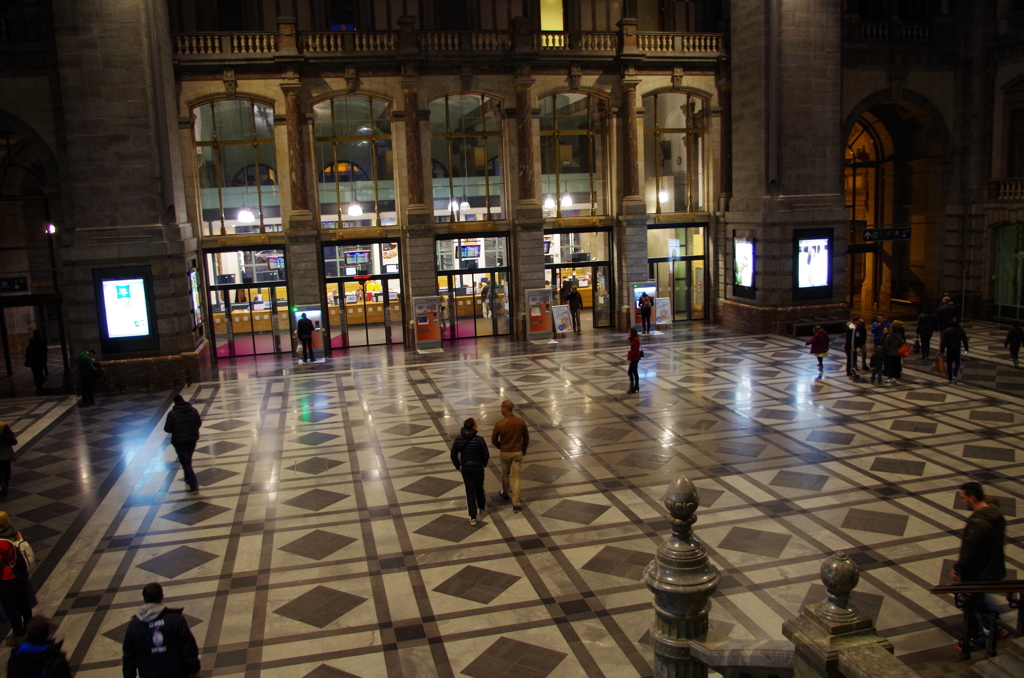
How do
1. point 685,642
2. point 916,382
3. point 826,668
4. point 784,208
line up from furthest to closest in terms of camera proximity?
point 784,208, point 916,382, point 685,642, point 826,668

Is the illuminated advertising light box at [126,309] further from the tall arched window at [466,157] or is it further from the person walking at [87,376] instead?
the tall arched window at [466,157]

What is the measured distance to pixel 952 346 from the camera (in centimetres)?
1859

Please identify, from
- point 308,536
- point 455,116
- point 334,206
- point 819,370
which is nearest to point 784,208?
point 819,370

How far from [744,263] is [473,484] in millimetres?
18351

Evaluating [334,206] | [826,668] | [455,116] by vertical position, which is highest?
[455,116]

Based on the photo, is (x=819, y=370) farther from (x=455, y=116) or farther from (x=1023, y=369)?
(x=455, y=116)

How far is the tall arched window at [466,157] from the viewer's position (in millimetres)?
27172

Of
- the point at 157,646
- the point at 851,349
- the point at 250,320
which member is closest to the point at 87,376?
the point at 250,320

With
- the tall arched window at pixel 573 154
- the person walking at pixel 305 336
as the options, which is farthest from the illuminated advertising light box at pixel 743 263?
the person walking at pixel 305 336

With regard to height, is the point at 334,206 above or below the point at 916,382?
above

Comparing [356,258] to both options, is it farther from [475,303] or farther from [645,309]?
[645,309]

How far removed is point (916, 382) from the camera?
18984 millimetres

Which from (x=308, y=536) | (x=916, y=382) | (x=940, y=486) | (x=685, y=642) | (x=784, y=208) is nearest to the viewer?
(x=685, y=642)

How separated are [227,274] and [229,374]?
4.28m
